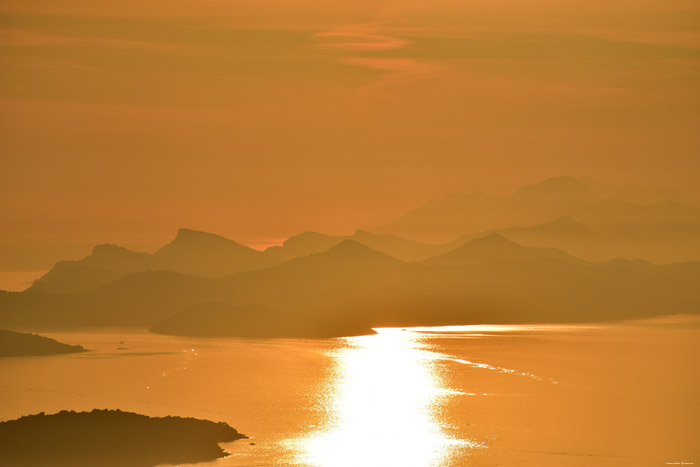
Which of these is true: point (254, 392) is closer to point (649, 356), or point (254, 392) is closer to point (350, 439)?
point (350, 439)

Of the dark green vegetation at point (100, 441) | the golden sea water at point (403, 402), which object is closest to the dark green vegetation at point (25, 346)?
the golden sea water at point (403, 402)

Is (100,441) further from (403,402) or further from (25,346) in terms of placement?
(25,346)

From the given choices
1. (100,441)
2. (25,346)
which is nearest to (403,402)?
(100,441)

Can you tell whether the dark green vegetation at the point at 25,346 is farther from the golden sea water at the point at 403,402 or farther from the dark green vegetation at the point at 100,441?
the dark green vegetation at the point at 100,441

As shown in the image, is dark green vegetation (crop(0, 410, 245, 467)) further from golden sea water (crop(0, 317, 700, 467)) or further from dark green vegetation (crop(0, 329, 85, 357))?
dark green vegetation (crop(0, 329, 85, 357))

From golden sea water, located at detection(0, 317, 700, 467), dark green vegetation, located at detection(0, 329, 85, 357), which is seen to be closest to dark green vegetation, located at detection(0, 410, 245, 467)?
golden sea water, located at detection(0, 317, 700, 467)

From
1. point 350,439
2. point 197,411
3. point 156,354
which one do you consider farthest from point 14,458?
point 156,354
